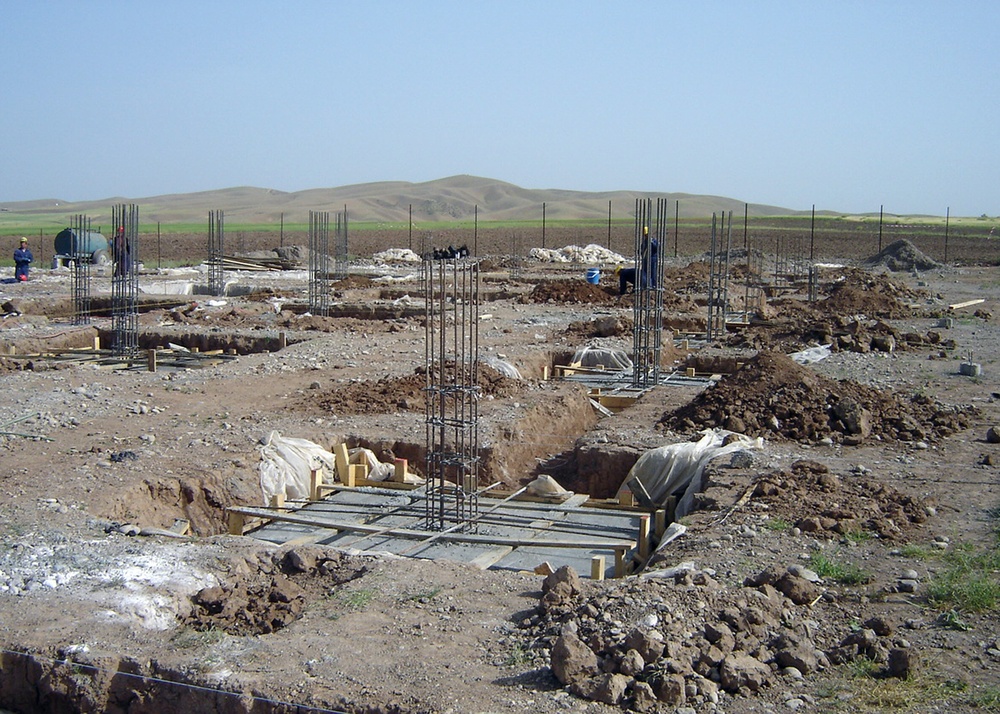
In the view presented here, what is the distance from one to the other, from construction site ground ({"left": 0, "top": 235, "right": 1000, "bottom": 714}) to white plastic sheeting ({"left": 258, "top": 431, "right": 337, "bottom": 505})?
19 cm

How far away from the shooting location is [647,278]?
1416 centimetres

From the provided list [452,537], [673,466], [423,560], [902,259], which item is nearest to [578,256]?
[902,259]

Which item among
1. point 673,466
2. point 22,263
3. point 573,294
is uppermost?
point 22,263

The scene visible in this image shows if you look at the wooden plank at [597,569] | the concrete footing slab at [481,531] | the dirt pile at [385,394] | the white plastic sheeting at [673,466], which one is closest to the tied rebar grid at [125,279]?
the dirt pile at [385,394]

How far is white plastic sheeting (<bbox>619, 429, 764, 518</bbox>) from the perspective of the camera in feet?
32.0

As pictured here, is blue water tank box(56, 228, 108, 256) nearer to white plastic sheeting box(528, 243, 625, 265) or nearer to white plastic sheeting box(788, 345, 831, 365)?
white plastic sheeting box(528, 243, 625, 265)

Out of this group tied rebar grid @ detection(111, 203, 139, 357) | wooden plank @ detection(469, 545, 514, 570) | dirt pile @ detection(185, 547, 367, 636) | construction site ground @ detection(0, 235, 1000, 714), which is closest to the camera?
construction site ground @ detection(0, 235, 1000, 714)

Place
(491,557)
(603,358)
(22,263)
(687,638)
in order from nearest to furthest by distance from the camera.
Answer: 1. (687,638)
2. (491,557)
3. (603,358)
4. (22,263)

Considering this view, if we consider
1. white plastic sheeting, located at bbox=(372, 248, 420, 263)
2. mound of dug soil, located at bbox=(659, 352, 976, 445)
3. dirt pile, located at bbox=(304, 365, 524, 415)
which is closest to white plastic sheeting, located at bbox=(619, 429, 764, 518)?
mound of dug soil, located at bbox=(659, 352, 976, 445)

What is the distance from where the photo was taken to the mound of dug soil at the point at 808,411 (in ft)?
35.0

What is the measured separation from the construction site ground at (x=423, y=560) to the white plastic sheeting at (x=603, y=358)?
2.00 ft

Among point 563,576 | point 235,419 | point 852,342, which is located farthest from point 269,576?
point 852,342

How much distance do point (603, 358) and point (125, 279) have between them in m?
8.55

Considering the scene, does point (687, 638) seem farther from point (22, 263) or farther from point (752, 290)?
point (22, 263)
